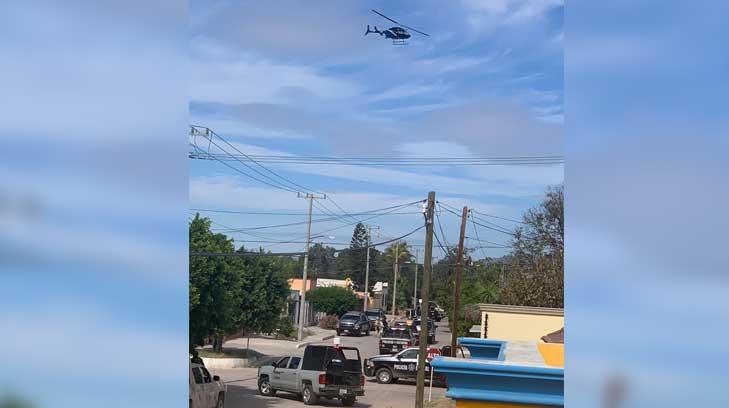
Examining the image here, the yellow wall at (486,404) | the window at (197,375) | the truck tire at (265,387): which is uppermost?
the yellow wall at (486,404)

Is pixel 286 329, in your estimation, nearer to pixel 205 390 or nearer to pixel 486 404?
pixel 205 390

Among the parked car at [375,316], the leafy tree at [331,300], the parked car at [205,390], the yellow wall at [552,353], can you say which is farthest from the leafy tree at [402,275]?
the yellow wall at [552,353]

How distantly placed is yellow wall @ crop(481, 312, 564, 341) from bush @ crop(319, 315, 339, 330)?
2582 cm

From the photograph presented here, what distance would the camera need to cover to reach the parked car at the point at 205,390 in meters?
11.3

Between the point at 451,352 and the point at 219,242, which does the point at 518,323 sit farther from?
the point at 219,242

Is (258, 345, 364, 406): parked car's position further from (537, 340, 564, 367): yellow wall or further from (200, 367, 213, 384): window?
(537, 340, 564, 367): yellow wall

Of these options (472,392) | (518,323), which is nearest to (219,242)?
(518,323)

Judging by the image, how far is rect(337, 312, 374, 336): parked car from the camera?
3644 centimetres

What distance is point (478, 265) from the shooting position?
3469 cm

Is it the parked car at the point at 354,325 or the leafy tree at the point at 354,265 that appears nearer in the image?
the parked car at the point at 354,325

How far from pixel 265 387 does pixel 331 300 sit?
28024mm

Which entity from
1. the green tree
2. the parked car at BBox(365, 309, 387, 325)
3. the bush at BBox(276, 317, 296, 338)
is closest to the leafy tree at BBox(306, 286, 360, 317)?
the parked car at BBox(365, 309, 387, 325)

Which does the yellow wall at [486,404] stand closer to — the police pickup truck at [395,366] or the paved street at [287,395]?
the paved street at [287,395]

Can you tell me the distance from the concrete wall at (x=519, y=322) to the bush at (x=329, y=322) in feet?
84.4
